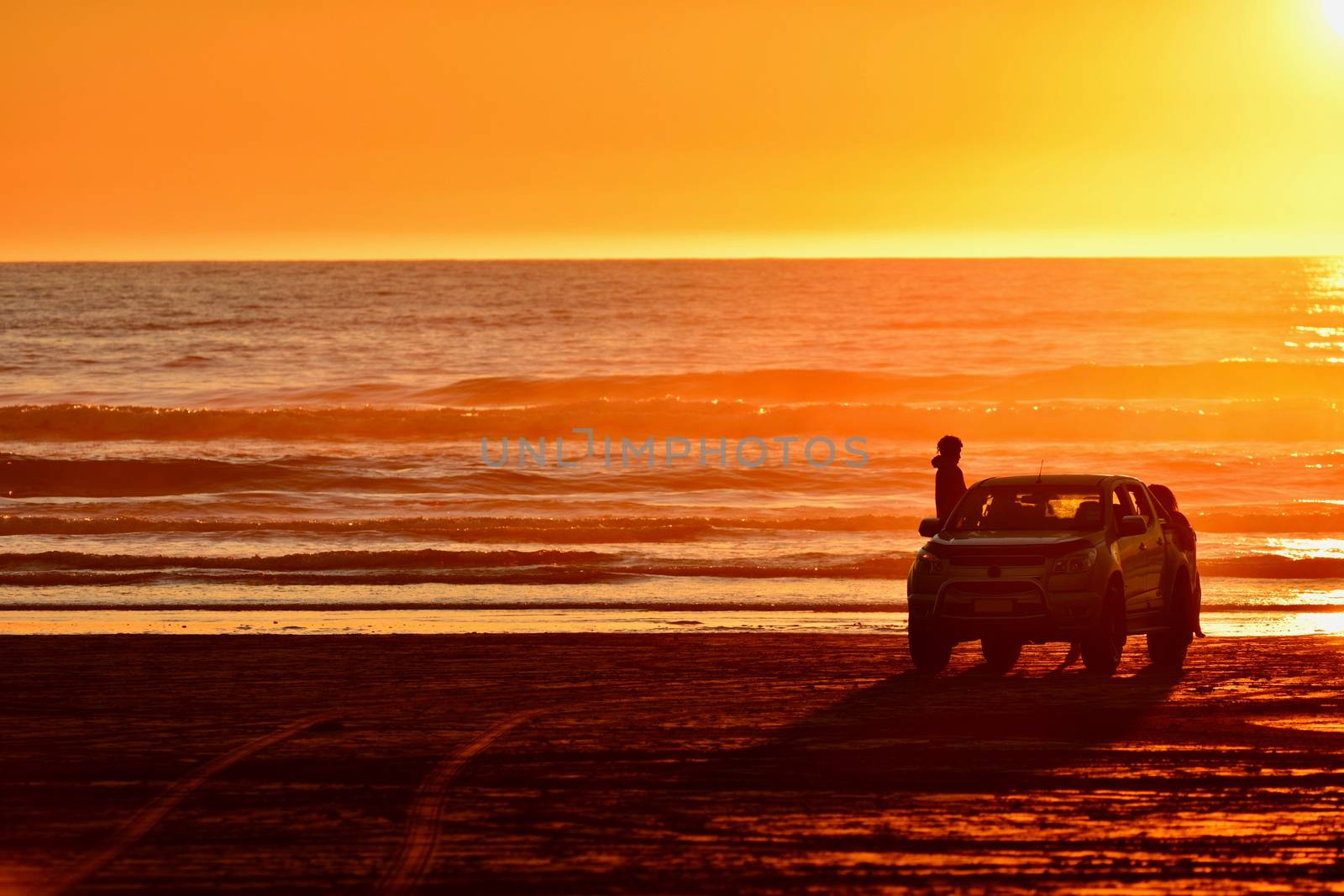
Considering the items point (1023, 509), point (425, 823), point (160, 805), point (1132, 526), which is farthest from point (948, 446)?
point (160, 805)

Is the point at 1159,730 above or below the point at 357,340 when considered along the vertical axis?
below

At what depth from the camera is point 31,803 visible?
8438 millimetres

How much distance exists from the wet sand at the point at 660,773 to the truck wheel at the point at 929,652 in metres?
0.18

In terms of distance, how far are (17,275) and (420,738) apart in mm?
152365

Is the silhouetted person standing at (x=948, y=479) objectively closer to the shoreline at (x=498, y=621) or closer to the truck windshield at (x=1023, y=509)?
the truck windshield at (x=1023, y=509)

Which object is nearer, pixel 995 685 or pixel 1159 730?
pixel 1159 730

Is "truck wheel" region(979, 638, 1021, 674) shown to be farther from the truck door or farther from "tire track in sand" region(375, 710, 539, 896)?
"tire track in sand" region(375, 710, 539, 896)

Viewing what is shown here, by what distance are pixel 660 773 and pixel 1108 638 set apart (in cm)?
495

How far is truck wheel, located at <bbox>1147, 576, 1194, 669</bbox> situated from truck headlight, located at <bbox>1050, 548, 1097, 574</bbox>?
1442mm

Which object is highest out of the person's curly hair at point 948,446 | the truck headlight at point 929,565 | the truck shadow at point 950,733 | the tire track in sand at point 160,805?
the person's curly hair at point 948,446

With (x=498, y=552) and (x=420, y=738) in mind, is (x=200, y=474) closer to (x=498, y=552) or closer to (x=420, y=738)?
(x=498, y=552)

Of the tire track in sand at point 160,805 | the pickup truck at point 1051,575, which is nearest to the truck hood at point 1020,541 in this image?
the pickup truck at point 1051,575

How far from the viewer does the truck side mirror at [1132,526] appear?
1299cm

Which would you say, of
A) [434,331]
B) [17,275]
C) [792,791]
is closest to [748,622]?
[792,791]
